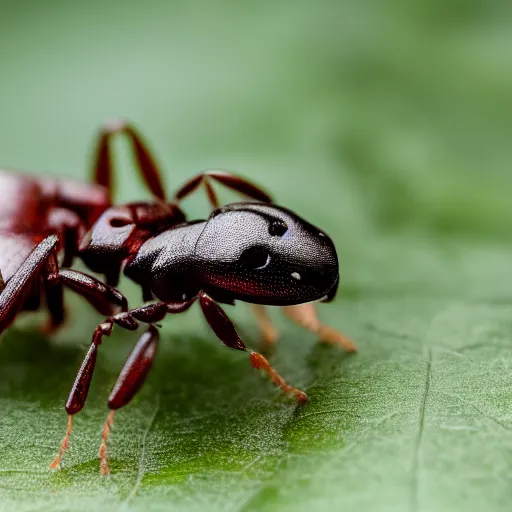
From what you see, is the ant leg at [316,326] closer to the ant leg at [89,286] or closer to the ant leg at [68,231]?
the ant leg at [89,286]

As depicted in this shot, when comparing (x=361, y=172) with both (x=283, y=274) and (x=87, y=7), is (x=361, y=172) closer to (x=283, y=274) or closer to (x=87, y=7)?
(x=283, y=274)

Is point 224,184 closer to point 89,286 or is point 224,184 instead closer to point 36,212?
point 89,286

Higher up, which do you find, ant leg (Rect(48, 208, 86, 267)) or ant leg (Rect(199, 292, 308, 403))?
ant leg (Rect(48, 208, 86, 267))

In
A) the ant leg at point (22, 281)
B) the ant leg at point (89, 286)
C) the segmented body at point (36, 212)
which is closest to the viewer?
the ant leg at point (22, 281)

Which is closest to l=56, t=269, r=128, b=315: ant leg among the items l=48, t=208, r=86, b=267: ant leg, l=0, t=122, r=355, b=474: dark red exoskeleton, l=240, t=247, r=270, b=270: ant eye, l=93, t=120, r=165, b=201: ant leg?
l=0, t=122, r=355, b=474: dark red exoskeleton

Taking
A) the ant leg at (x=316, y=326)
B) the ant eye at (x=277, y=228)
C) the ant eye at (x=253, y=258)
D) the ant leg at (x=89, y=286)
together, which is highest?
the ant eye at (x=277, y=228)

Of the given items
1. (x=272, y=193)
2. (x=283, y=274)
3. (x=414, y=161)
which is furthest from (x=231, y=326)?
(x=414, y=161)

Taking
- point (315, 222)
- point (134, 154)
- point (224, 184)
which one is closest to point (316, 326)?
point (224, 184)

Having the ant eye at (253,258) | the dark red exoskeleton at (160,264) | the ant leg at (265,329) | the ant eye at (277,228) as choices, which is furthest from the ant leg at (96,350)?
the ant leg at (265,329)

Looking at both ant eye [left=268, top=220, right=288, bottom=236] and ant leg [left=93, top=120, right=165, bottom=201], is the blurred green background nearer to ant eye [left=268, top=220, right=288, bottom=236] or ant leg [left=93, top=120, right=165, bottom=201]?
ant leg [left=93, top=120, right=165, bottom=201]
